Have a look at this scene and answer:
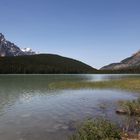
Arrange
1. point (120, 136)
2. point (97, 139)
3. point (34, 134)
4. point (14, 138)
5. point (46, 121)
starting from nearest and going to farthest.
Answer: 1. point (97, 139)
2. point (120, 136)
3. point (14, 138)
4. point (34, 134)
5. point (46, 121)

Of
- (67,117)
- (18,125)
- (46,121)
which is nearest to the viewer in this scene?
(18,125)

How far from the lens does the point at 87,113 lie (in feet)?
104

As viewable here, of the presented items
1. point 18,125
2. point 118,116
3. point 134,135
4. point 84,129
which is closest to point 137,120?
point 118,116

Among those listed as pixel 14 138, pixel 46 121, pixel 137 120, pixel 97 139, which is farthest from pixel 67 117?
pixel 97 139

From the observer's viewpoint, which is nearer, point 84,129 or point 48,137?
point 84,129

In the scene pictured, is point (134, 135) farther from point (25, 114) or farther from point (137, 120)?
point (25, 114)

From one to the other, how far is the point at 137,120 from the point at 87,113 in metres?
7.83

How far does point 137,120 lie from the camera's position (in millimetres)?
25156

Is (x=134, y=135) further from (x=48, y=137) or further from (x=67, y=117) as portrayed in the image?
(x=67, y=117)

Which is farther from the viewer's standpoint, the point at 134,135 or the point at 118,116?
the point at 118,116

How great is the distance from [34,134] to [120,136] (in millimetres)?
7252

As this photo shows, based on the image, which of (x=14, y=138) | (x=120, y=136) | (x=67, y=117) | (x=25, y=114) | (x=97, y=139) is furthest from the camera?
(x=25, y=114)

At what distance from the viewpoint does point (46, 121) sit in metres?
26.8

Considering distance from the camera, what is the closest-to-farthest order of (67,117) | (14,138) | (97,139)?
1. (97,139)
2. (14,138)
3. (67,117)
